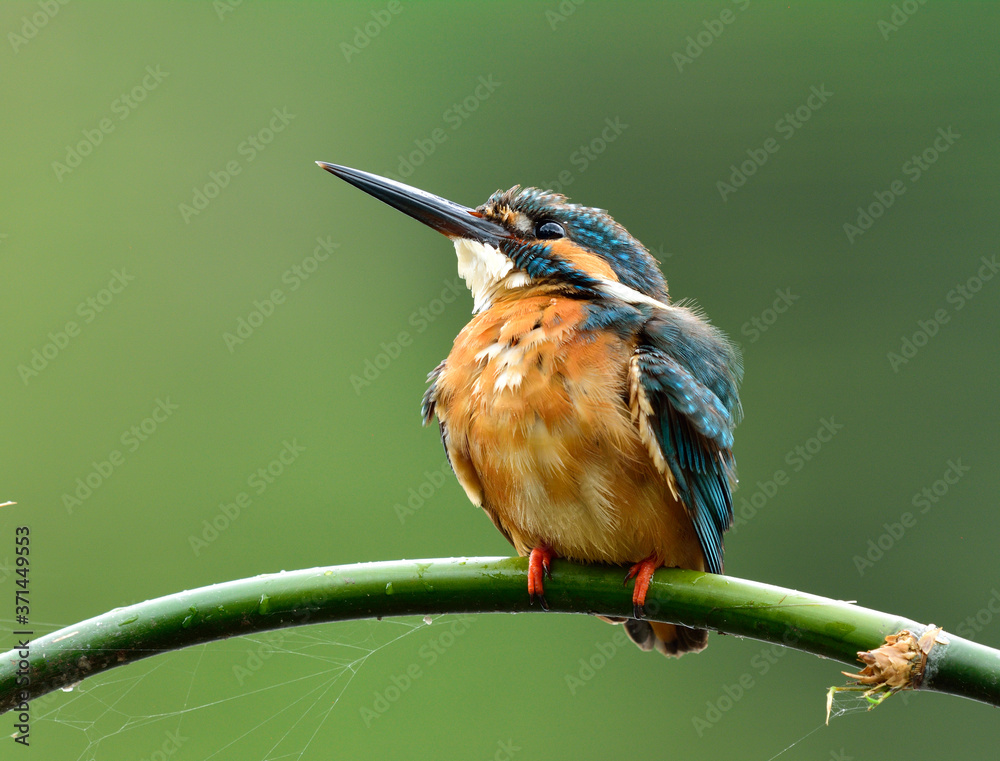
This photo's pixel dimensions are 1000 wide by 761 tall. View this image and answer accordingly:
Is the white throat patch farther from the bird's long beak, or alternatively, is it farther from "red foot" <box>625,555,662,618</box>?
"red foot" <box>625,555,662,618</box>

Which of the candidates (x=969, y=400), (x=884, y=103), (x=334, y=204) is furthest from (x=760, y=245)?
(x=334, y=204)

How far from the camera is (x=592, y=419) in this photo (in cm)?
159

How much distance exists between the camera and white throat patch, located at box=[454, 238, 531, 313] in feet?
6.44

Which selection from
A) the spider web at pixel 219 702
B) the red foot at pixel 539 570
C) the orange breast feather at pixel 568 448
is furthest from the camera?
the orange breast feather at pixel 568 448

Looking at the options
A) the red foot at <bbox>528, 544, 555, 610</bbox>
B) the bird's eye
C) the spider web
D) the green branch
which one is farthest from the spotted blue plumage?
the green branch

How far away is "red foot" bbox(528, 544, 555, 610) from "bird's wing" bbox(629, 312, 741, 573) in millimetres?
245

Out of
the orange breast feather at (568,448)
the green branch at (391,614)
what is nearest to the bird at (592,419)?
the orange breast feather at (568,448)

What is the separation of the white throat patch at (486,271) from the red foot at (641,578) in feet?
2.18

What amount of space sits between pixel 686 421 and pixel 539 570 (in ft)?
1.38

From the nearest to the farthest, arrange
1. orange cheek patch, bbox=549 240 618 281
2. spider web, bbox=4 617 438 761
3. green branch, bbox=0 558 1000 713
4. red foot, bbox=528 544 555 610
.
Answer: green branch, bbox=0 558 1000 713
red foot, bbox=528 544 555 610
spider web, bbox=4 617 438 761
orange cheek patch, bbox=549 240 618 281

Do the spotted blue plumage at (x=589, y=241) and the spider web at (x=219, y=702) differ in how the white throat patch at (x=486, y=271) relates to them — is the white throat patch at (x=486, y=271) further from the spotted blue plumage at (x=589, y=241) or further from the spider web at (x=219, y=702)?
the spider web at (x=219, y=702)

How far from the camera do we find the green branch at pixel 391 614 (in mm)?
950

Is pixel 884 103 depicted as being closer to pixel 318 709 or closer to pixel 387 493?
pixel 387 493

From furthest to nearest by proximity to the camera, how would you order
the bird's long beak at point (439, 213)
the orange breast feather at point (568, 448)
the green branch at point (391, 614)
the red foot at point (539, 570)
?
the bird's long beak at point (439, 213)
the orange breast feather at point (568, 448)
the red foot at point (539, 570)
the green branch at point (391, 614)
